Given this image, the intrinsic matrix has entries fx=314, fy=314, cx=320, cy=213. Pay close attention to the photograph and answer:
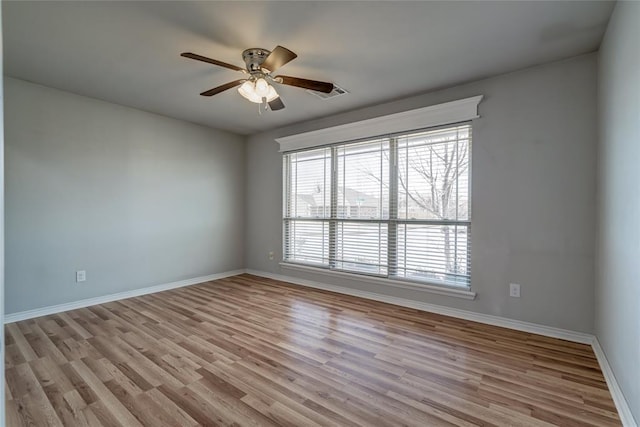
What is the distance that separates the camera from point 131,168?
13.6 feet

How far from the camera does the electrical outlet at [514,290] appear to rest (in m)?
3.06

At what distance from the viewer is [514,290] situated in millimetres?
3086

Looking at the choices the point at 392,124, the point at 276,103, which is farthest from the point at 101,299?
the point at 392,124

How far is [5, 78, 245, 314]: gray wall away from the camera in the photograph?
10.9 feet

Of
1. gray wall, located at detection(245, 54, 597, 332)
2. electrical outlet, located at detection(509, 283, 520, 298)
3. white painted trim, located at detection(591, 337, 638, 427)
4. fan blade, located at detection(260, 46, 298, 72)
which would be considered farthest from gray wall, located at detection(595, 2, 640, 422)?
fan blade, located at detection(260, 46, 298, 72)

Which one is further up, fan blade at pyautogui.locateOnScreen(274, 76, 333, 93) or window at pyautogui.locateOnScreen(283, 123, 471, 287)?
fan blade at pyautogui.locateOnScreen(274, 76, 333, 93)

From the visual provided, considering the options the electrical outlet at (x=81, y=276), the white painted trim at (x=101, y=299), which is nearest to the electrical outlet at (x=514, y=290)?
the white painted trim at (x=101, y=299)

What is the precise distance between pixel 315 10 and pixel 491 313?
3.19 metres

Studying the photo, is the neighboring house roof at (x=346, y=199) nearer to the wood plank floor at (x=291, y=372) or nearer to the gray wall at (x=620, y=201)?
the wood plank floor at (x=291, y=372)

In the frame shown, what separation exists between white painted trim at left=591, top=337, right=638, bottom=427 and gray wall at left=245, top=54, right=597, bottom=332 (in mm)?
376

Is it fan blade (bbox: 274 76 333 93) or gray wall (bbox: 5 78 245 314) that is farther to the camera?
gray wall (bbox: 5 78 245 314)

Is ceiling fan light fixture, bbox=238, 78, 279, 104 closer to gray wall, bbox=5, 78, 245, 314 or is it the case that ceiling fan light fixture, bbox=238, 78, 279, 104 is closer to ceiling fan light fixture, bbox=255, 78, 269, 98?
ceiling fan light fixture, bbox=255, 78, 269, 98

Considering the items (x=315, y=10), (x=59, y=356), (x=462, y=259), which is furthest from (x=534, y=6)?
(x=59, y=356)

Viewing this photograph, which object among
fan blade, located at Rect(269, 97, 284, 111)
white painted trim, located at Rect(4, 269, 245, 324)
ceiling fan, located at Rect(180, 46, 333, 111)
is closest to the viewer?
ceiling fan, located at Rect(180, 46, 333, 111)
